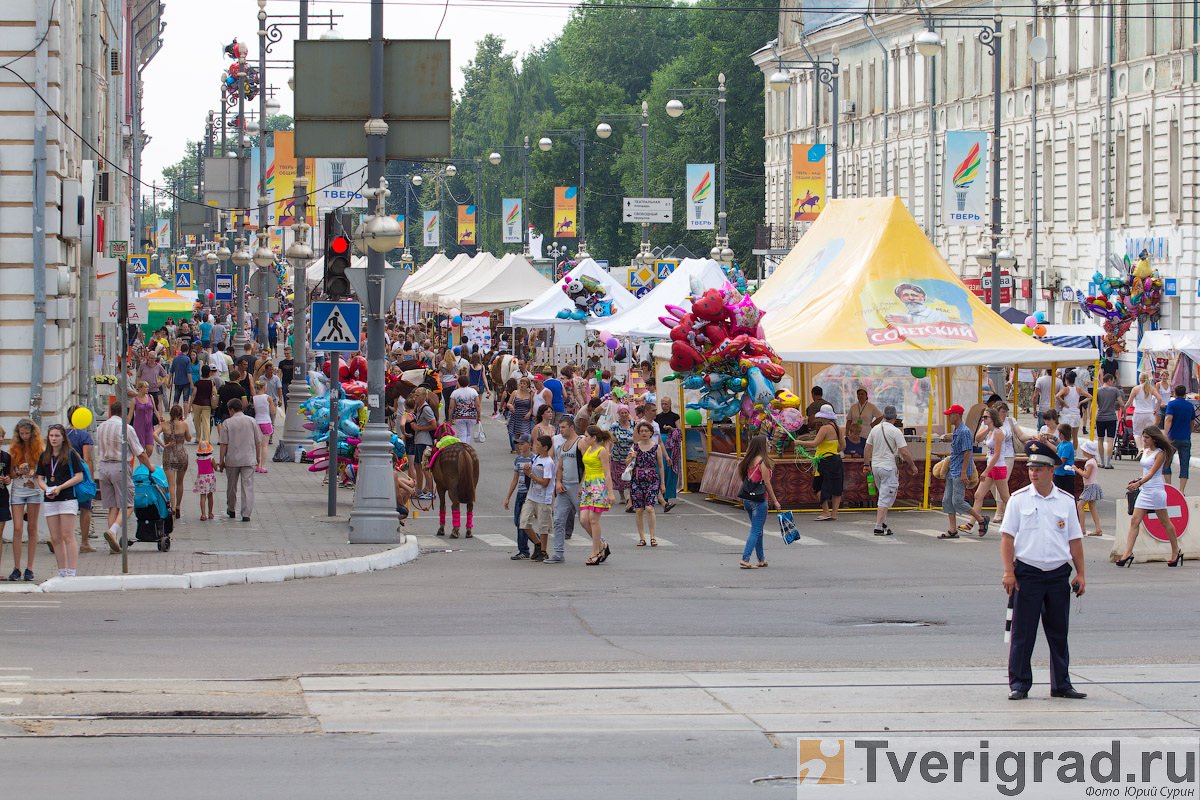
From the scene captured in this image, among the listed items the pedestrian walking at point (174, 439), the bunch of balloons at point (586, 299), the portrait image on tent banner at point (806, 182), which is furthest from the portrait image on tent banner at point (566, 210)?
the pedestrian walking at point (174, 439)

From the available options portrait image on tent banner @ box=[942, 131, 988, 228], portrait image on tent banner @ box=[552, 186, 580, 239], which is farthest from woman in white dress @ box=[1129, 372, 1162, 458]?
portrait image on tent banner @ box=[552, 186, 580, 239]

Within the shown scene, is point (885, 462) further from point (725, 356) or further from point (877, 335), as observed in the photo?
point (877, 335)

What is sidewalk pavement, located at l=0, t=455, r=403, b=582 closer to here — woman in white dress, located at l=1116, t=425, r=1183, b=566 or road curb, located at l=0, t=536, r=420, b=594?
road curb, located at l=0, t=536, r=420, b=594

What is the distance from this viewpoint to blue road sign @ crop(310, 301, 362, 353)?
19.3m

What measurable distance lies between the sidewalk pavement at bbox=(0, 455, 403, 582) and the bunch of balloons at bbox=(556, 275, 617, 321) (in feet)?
48.9

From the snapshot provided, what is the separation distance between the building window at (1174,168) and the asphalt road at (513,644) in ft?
99.1

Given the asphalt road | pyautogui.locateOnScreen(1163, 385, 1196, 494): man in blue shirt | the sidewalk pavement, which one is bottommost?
the asphalt road

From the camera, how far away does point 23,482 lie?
15.5 m

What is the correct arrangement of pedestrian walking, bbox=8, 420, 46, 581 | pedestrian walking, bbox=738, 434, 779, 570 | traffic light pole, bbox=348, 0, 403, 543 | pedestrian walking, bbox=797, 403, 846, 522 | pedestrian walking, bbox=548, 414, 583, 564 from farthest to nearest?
pedestrian walking, bbox=797, 403, 846, 522, traffic light pole, bbox=348, 0, 403, 543, pedestrian walking, bbox=548, 414, 583, 564, pedestrian walking, bbox=738, 434, 779, 570, pedestrian walking, bbox=8, 420, 46, 581

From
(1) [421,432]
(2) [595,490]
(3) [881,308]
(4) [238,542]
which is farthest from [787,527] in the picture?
(1) [421,432]

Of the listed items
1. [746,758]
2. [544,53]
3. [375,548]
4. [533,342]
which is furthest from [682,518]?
[544,53]

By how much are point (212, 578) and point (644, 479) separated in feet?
19.7

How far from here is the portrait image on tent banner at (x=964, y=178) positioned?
129 feet

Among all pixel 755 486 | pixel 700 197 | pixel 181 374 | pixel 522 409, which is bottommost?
pixel 755 486
